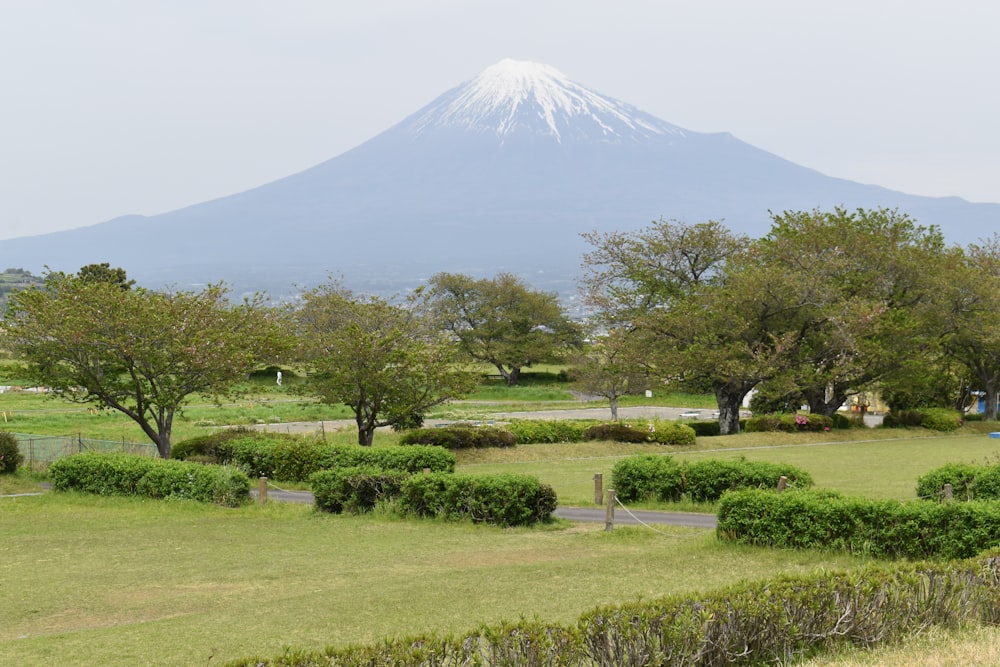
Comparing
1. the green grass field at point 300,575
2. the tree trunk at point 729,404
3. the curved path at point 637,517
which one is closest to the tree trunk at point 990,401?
the tree trunk at point 729,404

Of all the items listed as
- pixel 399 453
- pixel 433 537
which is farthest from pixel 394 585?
pixel 399 453

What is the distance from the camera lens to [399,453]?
27.3 meters

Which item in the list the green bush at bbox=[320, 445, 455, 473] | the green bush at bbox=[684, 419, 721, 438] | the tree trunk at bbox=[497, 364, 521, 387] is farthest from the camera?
the tree trunk at bbox=[497, 364, 521, 387]

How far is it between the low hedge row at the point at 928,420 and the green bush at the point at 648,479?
31474 millimetres

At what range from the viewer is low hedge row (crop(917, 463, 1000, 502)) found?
2133 cm

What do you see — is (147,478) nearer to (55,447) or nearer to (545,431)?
(55,447)

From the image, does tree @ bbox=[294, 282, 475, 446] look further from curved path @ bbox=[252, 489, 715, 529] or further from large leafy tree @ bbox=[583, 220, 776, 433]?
large leafy tree @ bbox=[583, 220, 776, 433]

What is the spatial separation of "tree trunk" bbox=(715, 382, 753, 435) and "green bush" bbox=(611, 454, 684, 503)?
23768mm

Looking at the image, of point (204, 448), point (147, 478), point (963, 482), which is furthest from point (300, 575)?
point (204, 448)

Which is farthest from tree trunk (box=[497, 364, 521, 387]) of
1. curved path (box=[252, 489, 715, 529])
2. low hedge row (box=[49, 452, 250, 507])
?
curved path (box=[252, 489, 715, 529])

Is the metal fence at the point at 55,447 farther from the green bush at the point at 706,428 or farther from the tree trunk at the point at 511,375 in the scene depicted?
the tree trunk at the point at 511,375

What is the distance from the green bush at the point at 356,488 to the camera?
23.6 m

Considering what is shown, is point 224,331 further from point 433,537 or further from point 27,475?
point 433,537

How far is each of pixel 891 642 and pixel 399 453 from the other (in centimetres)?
1847
